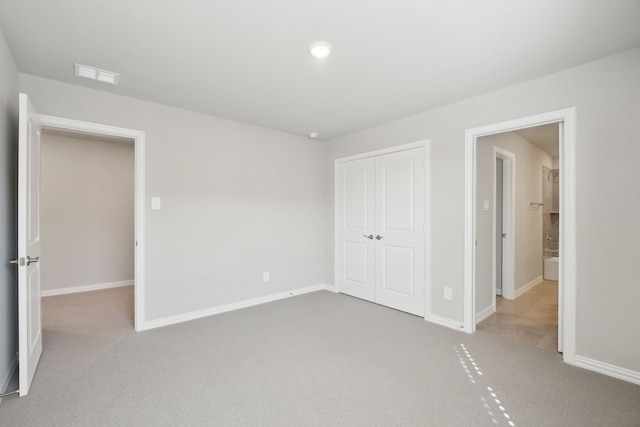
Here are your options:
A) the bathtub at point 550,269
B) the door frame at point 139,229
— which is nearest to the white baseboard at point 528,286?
the bathtub at point 550,269

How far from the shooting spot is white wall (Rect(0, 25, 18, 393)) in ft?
6.77

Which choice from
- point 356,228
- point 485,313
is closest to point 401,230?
→ point 356,228

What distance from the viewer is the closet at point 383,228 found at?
11.9 ft

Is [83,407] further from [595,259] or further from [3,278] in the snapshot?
[595,259]

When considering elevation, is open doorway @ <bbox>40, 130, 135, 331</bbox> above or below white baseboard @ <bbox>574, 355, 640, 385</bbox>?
above

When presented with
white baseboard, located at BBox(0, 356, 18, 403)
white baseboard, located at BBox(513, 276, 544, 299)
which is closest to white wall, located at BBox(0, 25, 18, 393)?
white baseboard, located at BBox(0, 356, 18, 403)

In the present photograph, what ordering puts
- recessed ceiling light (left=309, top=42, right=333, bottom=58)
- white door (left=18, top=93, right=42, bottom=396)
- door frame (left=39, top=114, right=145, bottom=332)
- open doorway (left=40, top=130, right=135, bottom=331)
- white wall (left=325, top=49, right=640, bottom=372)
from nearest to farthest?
white door (left=18, top=93, right=42, bottom=396), recessed ceiling light (left=309, top=42, right=333, bottom=58), white wall (left=325, top=49, right=640, bottom=372), door frame (left=39, top=114, right=145, bottom=332), open doorway (left=40, top=130, right=135, bottom=331)

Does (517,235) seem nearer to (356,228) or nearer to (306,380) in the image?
(356,228)

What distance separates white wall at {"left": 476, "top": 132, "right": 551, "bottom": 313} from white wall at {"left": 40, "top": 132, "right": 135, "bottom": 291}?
17.7ft

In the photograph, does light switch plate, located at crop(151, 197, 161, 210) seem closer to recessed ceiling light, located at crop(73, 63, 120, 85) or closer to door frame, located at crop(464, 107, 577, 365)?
recessed ceiling light, located at crop(73, 63, 120, 85)

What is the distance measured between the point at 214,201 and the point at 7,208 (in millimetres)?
1814

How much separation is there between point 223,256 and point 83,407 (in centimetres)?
204

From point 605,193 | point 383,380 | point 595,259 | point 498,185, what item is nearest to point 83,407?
point 383,380

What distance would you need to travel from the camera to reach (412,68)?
2.48 meters
